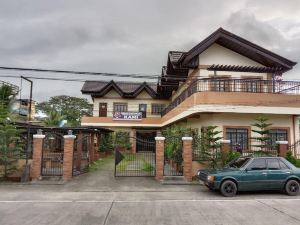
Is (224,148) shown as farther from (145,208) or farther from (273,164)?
(145,208)

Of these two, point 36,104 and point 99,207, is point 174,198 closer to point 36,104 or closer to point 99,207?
point 99,207

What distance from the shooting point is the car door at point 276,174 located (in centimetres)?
1102

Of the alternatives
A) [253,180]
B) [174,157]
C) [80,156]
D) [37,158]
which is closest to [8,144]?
[37,158]

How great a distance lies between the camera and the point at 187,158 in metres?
14.1

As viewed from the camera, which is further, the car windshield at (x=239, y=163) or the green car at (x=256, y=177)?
the car windshield at (x=239, y=163)

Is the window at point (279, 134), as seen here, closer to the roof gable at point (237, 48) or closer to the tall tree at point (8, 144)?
the roof gable at point (237, 48)

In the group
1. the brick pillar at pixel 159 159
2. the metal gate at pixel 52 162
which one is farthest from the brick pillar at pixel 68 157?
the brick pillar at pixel 159 159

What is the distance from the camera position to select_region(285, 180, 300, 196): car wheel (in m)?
11.1

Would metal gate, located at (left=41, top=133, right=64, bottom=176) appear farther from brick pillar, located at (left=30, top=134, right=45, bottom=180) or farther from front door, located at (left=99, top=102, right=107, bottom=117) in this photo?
front door, located at (left=99, top=102, right=107, bottom=117)

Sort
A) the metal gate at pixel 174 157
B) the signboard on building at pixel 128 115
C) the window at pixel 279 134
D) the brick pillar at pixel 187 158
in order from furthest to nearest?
1. the signboard on building at pixel 128 115
2. the window at pixel 279 134
3. the metal gate at pixel 174 157
4. the brick pillar at pixel 187 158

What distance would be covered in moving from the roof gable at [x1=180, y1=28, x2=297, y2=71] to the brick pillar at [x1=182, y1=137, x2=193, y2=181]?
682cm

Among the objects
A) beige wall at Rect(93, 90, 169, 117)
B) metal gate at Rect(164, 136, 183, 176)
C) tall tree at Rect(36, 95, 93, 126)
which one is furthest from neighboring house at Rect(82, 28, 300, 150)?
tall tree at Rect(36, 95, 93, 126)

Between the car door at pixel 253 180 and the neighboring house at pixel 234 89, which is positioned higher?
the neighboring house at pixel 234 89

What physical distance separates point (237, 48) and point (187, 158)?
9.58 meters
